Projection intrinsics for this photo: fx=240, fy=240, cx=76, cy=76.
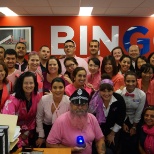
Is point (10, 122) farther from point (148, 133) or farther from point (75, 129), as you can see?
point (148, 133)

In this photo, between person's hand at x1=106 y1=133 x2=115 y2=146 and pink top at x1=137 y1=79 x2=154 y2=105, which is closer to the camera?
person's hand at x1=106 y1=133 x2=115 y2=146

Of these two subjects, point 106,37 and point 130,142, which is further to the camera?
point 106,37

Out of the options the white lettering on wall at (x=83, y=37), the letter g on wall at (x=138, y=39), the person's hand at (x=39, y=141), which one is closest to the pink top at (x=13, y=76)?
the person's hand at (x=39, y=141)

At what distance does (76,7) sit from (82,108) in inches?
154

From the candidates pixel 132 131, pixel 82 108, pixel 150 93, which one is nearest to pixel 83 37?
pixel 150 93

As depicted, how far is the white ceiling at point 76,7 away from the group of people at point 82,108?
2.21 meters

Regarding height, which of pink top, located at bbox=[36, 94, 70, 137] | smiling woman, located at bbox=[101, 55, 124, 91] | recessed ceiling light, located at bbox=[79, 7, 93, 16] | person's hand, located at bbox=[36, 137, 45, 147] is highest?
recessed ceiling light, located at bbox=[79, 7, 93, 16]

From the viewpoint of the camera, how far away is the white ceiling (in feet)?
16.9

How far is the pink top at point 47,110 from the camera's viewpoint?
8.82ft

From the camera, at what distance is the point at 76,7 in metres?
5.68

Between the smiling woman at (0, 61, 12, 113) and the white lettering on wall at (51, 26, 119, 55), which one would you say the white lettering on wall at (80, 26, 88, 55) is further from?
the smiling woman at (0, 61, 12, 113)

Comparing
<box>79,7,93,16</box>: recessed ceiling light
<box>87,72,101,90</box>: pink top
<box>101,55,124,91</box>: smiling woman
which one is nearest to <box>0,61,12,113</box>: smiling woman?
<box>87,72,101,90</box>: pink top

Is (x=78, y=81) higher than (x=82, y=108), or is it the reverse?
(x=78, y=81)

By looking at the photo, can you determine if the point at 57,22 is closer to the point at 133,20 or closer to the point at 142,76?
the point at 133,20
